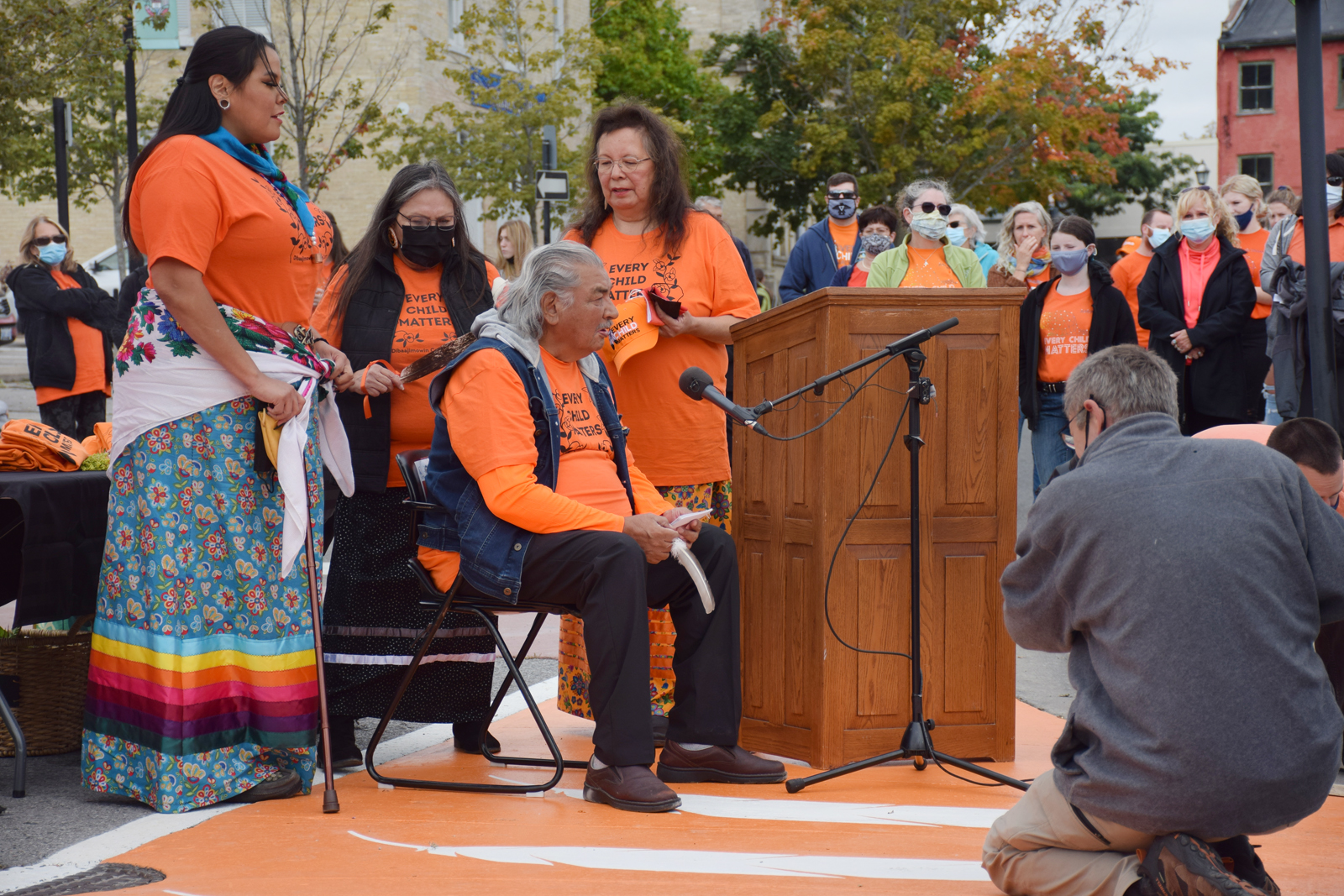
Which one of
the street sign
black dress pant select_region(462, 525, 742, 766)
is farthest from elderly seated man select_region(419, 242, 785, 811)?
the street sign

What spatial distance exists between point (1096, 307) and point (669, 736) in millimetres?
4633

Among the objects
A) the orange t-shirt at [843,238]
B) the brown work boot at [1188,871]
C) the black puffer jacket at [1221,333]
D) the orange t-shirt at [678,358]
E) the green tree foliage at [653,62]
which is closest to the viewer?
the brown work boot at [1188,871]

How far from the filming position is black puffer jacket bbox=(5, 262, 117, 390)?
927cm

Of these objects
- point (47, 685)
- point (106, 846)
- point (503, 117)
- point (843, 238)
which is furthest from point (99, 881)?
point (503, 117)

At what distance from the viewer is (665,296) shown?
15.6 ft

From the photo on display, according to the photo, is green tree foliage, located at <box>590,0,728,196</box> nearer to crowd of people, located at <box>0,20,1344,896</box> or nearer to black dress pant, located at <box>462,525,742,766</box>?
crowd of people, located at <box>0,20,1344,896</box>

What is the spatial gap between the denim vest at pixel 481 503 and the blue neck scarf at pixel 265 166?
0.68 meters

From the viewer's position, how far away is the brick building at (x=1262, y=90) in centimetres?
4378

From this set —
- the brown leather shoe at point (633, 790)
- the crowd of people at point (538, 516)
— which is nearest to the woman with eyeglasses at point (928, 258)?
the crowd of people at point (538, 516)

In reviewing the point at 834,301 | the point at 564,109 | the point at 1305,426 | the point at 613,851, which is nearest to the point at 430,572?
the point at 613,851

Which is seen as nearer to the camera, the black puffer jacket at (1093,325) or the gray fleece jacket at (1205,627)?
the gray fleece jacket at (1205,627)

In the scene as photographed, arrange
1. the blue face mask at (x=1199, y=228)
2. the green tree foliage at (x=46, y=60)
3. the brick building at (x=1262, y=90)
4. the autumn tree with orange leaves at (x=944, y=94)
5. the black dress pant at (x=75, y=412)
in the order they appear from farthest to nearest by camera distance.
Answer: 1. the brick building at (x=1262, y=90)
2. the autumn tree with orange leaves at (x=944, y=94)
3. the green tree foliage at (x=46, y=60)
4. the black dress pant at (x=75, y=412)
5. the blue face mask at (x=1199, y=228)

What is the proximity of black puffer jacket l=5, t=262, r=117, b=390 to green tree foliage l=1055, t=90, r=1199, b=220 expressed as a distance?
45964 mm

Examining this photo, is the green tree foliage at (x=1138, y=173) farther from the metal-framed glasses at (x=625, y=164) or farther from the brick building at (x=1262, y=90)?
the metal-framed glasses at (x=625, y=164)
